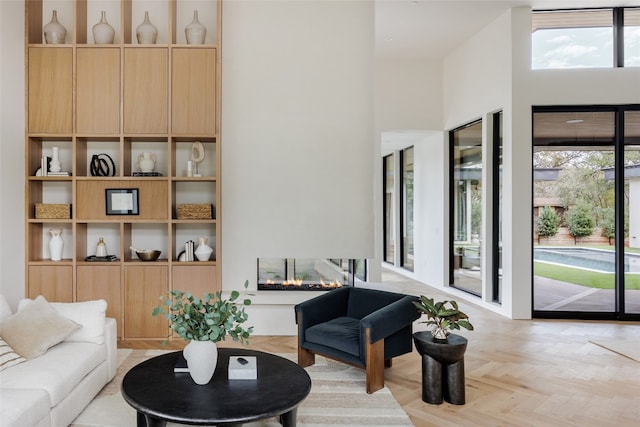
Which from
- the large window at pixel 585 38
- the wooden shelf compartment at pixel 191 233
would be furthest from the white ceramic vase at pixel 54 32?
the large window at pixel 585 38

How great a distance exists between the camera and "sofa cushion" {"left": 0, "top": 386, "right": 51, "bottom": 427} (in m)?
2.05

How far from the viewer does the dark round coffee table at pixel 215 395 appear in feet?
6.77

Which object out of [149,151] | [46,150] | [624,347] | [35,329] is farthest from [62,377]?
[624,347]

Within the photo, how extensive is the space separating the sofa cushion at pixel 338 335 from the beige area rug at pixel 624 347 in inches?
105

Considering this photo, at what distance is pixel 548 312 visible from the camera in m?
5.54

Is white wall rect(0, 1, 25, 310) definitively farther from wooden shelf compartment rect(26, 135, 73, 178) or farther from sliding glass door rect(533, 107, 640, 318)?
sliding glass door rect(533, 107, 640, 318)

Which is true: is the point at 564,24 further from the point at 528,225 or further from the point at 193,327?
the point at 193,327

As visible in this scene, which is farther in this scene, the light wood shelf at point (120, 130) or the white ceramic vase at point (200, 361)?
the light wood shelf at point (120, 130)

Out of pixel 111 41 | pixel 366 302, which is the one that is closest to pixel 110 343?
pixel 366 302

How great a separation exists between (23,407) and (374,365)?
214 centimetres

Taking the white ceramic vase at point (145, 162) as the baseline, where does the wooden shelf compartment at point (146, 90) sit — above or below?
above

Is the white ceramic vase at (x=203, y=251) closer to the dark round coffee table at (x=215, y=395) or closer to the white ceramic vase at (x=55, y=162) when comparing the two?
the white ceramic vase at (x=55, y=162)

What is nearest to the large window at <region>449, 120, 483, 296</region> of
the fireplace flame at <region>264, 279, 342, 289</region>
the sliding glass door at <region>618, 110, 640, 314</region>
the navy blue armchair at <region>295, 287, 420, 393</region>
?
the sliding glass door at <region>618, 110, 640, 314</region>

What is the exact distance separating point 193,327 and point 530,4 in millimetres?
5630
